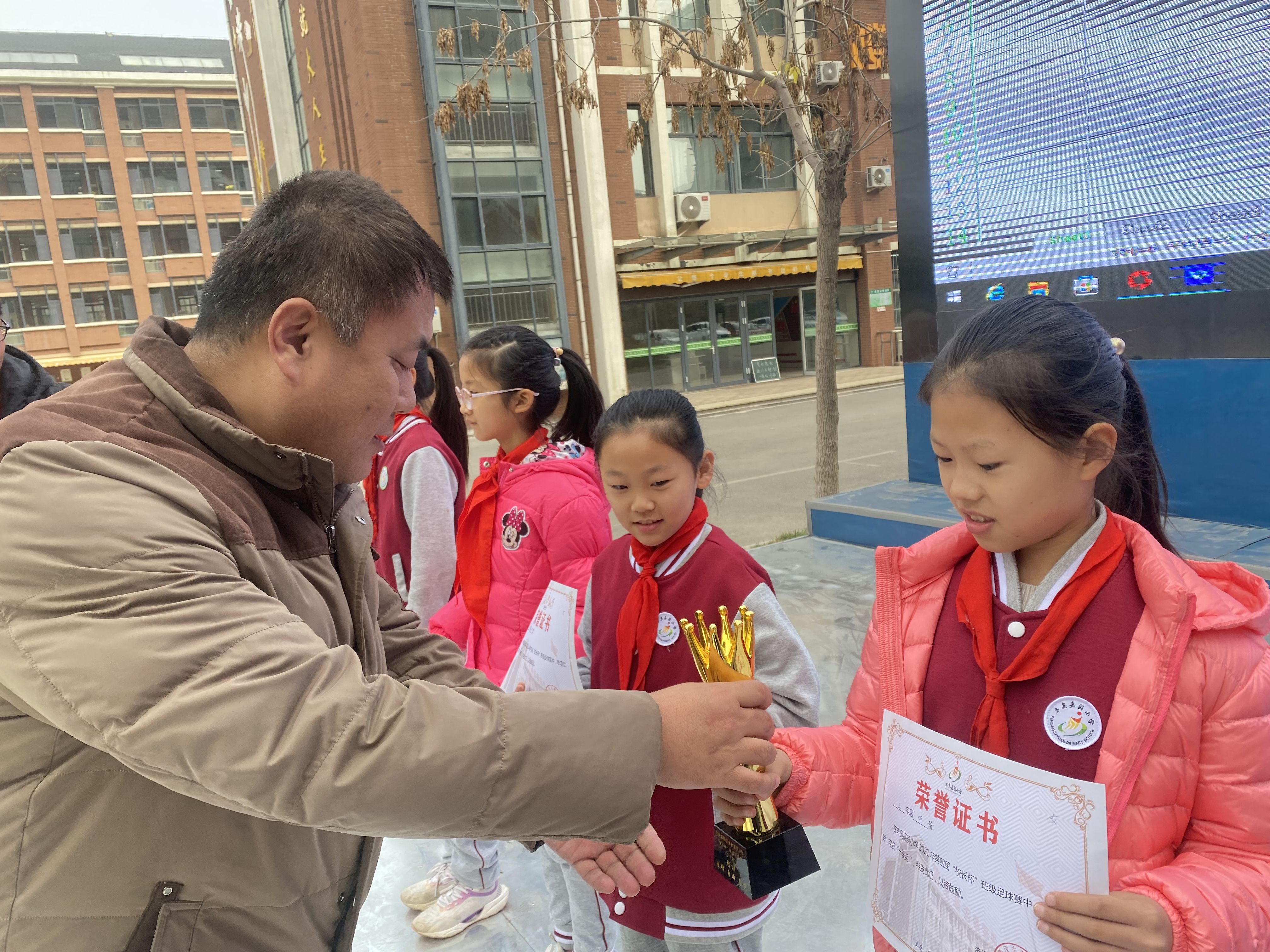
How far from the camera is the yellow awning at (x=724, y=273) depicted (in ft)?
60.8

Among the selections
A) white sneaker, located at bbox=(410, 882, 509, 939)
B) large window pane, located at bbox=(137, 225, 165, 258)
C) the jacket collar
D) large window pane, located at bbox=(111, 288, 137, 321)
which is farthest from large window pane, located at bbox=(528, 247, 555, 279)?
large window pane, located at bbox=(137, 225, 165, 258)

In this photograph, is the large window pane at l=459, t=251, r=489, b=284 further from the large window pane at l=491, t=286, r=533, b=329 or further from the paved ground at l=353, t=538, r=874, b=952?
the paved ground at l=353, t=538, r=874, b=952

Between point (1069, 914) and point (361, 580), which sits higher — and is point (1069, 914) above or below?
below

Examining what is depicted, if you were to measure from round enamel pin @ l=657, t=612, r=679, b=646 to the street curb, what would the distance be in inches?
567

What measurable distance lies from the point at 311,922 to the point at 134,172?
4129cm

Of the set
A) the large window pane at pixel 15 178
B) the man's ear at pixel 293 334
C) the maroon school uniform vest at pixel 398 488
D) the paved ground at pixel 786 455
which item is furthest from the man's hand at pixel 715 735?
the large window pane at pixel 15 178

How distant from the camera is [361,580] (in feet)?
4.21

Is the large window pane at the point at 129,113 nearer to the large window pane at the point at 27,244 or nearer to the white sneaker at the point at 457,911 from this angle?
the large window pane at the point at 27,244

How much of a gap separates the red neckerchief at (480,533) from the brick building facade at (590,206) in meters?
13.6

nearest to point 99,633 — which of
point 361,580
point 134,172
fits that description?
point 361,580

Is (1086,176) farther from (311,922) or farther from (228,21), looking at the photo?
(228,21)

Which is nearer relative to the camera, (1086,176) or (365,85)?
(1086,176)

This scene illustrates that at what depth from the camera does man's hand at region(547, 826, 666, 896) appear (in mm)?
1309

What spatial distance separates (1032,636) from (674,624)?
0.77 m
